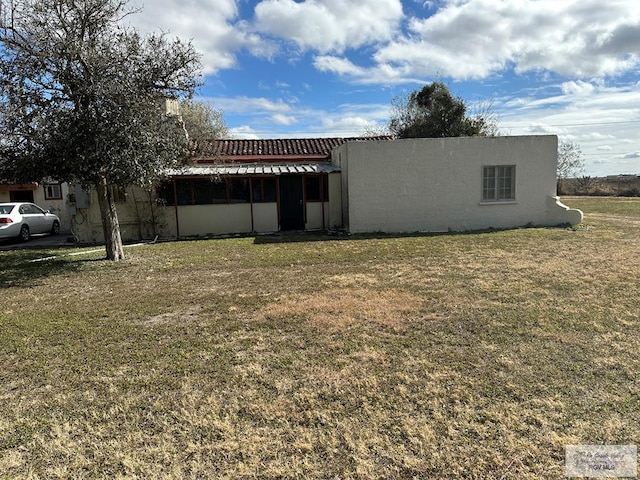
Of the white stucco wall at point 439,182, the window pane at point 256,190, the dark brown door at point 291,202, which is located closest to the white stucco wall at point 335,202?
the white stucco wall at point 439,182

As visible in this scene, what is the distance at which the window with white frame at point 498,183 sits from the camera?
15609 mm

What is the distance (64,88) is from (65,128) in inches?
35.8

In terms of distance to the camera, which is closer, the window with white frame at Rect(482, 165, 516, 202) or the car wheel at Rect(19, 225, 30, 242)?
the window with white frame at Rect(482, 165, 516, 202)

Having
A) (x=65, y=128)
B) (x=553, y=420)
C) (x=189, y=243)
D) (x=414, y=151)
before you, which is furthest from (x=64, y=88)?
(x=414, y=151)

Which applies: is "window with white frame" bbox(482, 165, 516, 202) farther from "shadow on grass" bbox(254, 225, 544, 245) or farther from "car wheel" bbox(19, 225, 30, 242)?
"car wheel" bbox(19, 225, 30, 242)

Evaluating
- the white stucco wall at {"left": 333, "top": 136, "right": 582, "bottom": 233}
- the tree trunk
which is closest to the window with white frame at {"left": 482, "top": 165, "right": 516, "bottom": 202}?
the white stucco wall at {"left": 333, "top": 136, "right": 582, "bottom": 233}

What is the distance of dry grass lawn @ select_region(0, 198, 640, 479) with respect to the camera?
2871 mm

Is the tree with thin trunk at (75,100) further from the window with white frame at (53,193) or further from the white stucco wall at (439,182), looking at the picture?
the window with white frame at (53,193)

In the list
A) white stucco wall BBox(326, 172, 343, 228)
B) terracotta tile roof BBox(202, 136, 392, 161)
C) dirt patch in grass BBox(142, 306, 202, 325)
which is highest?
terracotta tile roof BBox(202, 136, 392, 161)

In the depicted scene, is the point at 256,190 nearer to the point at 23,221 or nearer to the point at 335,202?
the point at 335,202

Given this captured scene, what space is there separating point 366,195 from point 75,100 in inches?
365

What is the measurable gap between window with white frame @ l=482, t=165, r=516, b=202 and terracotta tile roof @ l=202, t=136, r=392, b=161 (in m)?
6.31

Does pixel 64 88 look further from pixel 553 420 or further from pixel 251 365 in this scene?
pixel 553 420

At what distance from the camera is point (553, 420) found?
3.18 meters
